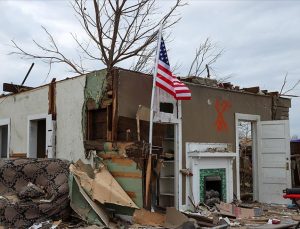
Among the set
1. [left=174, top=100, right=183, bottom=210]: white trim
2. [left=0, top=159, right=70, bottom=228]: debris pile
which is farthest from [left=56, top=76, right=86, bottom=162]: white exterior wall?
[left=174, top=100, right=183, bottom=210]: white trim

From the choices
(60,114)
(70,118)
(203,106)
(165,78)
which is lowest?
(70,118)

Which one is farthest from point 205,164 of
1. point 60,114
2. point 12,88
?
point 12,88

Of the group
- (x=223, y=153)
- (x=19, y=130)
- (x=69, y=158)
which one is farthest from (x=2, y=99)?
(x=223, y=153)

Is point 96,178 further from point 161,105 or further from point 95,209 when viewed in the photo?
point 161,105

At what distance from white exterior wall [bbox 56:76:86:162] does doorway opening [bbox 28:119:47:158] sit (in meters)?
1.47

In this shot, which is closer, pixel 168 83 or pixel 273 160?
pixel 168 83

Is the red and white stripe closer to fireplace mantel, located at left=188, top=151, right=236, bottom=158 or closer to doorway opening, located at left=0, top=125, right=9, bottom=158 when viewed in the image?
fireplace mantel, located at left=188, top=151, right=236, bottom=158

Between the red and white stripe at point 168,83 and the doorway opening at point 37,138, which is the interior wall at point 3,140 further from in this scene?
the red and white stripe at point 168,83

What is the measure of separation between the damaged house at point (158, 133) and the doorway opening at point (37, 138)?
0.03m

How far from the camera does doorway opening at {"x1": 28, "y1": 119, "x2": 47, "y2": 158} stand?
1243 centimetres

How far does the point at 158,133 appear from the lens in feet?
33.2

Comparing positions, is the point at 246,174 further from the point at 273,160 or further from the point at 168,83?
the point at 168,83

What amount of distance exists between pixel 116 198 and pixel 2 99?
6.99m

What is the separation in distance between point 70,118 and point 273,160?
19.4ft
